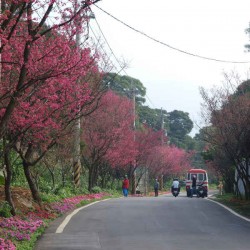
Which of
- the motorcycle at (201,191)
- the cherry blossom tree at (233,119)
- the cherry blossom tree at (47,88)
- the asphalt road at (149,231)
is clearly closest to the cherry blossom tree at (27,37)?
the cherry blossom tree at (47,88)

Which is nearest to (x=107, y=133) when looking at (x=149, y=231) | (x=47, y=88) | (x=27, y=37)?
(x=149, y=231)

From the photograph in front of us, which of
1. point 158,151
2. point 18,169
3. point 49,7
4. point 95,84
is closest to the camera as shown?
point 49,7

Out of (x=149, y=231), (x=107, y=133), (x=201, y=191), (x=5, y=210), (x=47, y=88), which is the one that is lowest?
(x=149, y=231)

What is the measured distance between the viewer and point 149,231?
496 inches

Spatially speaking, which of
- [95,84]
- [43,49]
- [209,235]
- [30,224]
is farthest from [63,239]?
[95,84]

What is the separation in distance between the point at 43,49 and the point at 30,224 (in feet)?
13.5

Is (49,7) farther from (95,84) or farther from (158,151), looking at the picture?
(158,151)

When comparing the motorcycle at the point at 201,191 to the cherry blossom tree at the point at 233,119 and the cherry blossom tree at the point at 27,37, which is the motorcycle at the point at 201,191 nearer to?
the cherry blossom tree at the point at 233,119

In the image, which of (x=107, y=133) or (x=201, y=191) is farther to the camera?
(x=201, y=191)

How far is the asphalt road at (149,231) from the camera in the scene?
10.4 m

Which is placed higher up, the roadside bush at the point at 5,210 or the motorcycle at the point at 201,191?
the motorcycle at the point at 201,191

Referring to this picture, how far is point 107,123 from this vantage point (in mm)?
33031

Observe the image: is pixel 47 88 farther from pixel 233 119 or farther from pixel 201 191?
pixel 201 191

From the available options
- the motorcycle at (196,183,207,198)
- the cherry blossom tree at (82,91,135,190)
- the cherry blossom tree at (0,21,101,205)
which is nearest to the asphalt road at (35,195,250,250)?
the cherry blossom tree at (0,21,101,205)
